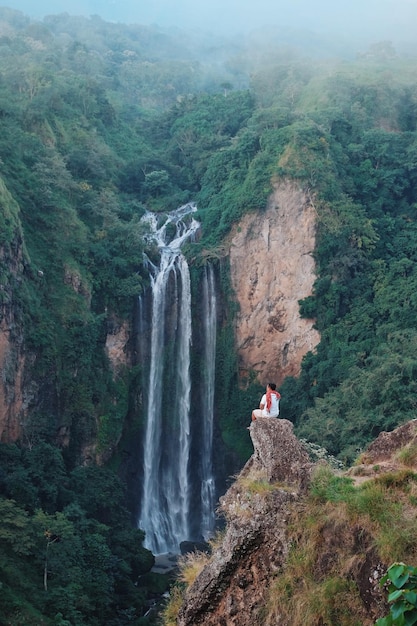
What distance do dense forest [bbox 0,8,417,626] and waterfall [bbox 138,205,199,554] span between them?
0.91 meters

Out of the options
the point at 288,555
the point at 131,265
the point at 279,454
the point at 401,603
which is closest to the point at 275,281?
the point at 131,265

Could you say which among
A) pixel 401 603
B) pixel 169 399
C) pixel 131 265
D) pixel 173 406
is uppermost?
pixel 131 265

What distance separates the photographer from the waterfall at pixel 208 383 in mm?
23188

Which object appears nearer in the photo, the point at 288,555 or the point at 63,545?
the point at 288,555

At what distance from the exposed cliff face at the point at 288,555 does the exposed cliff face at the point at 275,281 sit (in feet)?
55.5

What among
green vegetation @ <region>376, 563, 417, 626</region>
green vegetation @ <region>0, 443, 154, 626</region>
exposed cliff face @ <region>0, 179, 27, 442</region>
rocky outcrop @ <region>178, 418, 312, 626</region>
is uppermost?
exposed cliff face @ <region>0, 179, 27, 442</region>

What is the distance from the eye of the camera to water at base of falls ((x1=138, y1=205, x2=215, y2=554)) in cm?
2253

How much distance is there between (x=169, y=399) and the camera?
23547 mm

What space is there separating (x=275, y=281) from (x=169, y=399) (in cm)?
597

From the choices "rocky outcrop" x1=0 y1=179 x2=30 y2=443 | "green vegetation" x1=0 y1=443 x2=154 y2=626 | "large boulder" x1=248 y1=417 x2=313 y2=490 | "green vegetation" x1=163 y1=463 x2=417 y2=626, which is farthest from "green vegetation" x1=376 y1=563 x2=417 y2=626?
"rocky outcrop" x1=0 y1=179 x2=30 y2=443

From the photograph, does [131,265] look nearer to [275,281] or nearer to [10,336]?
[275,281]

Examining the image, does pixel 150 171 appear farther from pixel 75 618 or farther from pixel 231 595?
pixel 231 595

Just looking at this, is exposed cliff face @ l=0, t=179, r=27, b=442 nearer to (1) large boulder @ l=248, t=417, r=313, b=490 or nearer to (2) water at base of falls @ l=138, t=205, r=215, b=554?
(2) water at base of falls @ l=138, t=205, r=215, b=554

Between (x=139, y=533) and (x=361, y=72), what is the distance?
27096mm
